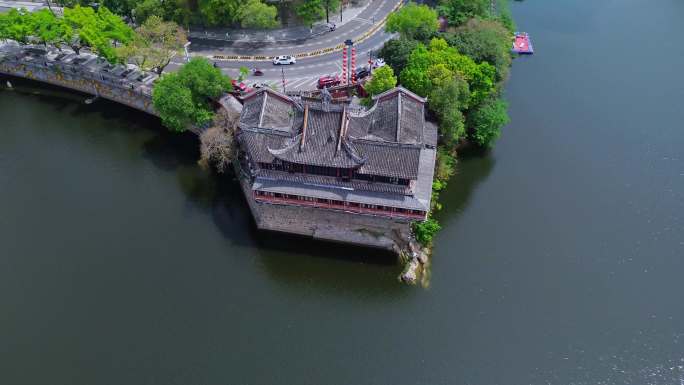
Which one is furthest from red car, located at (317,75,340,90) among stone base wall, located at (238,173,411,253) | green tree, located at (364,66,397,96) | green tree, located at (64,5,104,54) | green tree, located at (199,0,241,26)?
green tree, located at (64,5,104,54)

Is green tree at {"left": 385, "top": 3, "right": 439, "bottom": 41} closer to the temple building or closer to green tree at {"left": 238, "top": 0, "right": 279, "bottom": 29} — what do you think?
green tree at {"left": 238, "top": 0, "right": 279, "bottom": 29}

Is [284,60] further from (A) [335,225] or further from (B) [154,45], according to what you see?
(A) [335,225]

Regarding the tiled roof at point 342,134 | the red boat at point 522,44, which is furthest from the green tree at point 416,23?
the red boat at point 522,44

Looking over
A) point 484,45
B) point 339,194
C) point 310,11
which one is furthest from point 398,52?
point 339,194

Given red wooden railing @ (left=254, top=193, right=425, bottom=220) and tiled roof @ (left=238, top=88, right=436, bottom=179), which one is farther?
red wooden railing @ (left=254, top=193, right=425, bottom=220)

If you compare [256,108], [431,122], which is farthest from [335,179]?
[431,122]

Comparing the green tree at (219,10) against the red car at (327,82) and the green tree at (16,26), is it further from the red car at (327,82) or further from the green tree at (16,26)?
the green tree at (16,26)
